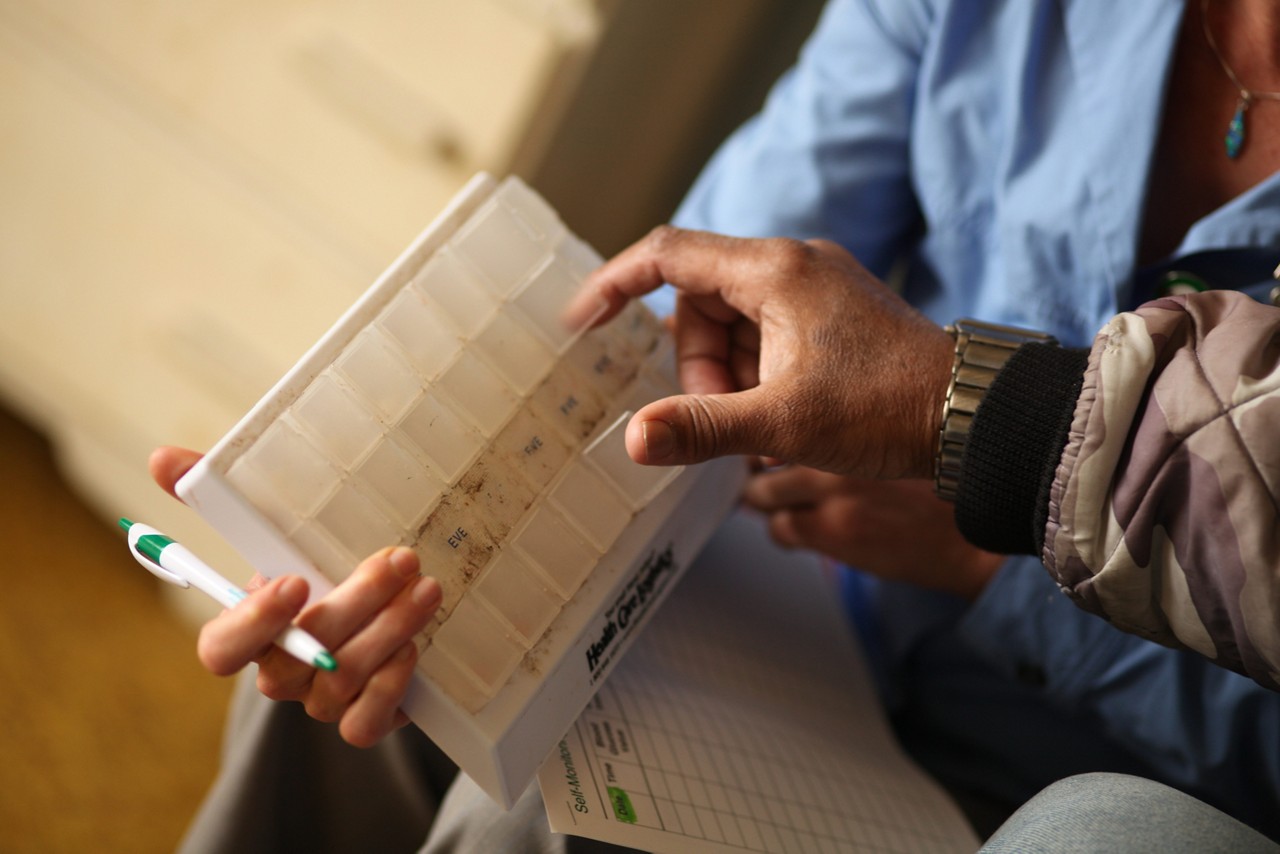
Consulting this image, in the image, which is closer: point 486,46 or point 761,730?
point 761,730

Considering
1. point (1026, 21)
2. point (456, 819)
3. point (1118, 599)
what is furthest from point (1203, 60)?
point (456, 819)

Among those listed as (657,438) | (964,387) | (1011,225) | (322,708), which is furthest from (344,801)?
(1011,225)

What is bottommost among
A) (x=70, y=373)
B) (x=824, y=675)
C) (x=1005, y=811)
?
(x=1005, y=811)

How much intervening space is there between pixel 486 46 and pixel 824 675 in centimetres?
59

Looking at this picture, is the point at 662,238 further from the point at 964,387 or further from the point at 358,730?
the point at 358,730

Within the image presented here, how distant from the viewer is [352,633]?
0.41 meters

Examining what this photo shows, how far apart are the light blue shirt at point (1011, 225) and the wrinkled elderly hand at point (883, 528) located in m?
0.04

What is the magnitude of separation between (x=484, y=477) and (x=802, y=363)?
17cm

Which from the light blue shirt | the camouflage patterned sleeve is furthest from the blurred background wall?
the camouflage patterned sleeve

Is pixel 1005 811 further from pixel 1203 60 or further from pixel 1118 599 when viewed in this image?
pixel 1203 60

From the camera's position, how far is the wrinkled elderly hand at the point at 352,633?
1.30 ft

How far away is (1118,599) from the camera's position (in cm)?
45

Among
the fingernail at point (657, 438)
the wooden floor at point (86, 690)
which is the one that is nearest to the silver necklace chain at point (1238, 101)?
the fingernail at point (657, 438)

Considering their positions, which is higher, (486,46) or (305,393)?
(486,46)
